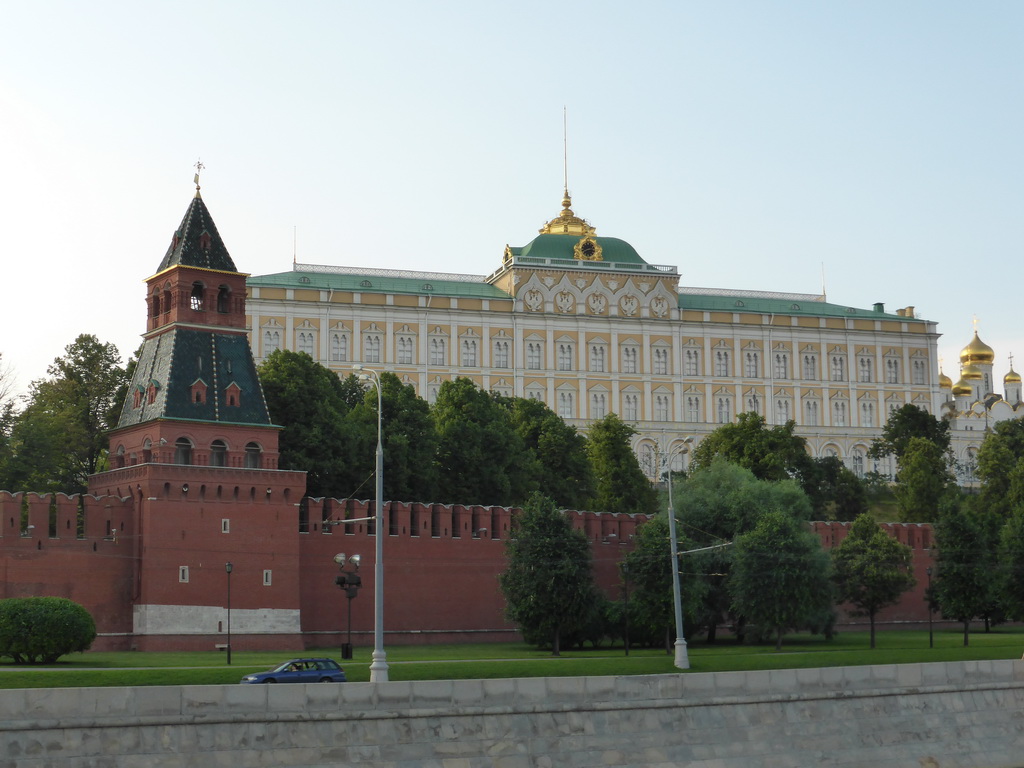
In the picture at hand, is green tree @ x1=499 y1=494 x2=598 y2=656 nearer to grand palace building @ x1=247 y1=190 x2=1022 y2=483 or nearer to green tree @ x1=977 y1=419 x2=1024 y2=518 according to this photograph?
green tree @ x1=977 y1=419 x2=1024 y2=518

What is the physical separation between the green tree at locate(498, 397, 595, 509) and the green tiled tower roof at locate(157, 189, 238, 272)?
70.2 feet

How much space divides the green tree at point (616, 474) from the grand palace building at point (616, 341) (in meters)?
31.7

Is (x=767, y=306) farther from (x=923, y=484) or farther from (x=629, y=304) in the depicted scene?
(x=923, y=484)

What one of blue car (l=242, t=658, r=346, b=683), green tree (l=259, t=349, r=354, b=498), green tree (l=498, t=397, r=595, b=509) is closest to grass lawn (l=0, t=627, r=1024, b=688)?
blue car (l=242, t=658, r=346, b=683)

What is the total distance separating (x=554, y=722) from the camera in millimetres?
35281

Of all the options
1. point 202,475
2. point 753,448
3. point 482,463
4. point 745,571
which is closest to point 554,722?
point 202,475

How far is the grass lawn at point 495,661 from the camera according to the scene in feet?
114

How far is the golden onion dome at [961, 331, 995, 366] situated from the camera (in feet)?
513

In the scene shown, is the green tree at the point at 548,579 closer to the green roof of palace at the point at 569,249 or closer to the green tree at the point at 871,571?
the green tree at the point at 871,571

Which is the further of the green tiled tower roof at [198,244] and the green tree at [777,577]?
the green tree at [777,577]

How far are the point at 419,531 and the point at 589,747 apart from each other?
21106mm

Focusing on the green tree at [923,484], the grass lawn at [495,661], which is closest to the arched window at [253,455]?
the grass lawn at [495,661]

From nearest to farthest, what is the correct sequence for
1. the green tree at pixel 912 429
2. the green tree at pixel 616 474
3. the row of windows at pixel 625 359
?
the green tree at pixel 616 474, the green tree at pixel 912 429, the row of windows at pixel 625 359

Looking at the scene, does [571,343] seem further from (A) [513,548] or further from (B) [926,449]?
(A) [513,548]
